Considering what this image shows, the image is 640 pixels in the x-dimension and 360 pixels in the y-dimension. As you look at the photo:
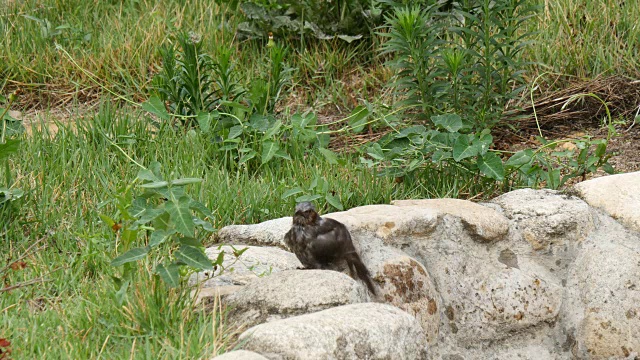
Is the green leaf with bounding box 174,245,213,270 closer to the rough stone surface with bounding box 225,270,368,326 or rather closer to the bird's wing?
the rough stone surface with bounding box 225,270,368,326

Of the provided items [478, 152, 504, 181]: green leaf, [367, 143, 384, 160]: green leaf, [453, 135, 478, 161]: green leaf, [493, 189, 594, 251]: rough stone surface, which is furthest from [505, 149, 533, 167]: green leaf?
[367, 143, 384, 160]: green leaf

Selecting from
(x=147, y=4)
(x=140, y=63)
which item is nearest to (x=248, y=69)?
(x=140, y=63)

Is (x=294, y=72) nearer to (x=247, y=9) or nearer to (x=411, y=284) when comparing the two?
(x=247, y=9)

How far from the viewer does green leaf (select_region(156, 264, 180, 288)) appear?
3.05 m

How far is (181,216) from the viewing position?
305 centimetres

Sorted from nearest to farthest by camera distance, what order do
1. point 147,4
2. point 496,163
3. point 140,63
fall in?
point 496,163 < point 140,63 < point 147,4

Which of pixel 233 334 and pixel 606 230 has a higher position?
pixel 233 334

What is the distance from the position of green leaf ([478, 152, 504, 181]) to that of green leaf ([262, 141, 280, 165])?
107cm

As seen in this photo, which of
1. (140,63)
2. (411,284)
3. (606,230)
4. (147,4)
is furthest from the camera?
Answer: (147,4)

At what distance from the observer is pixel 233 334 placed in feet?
9.97

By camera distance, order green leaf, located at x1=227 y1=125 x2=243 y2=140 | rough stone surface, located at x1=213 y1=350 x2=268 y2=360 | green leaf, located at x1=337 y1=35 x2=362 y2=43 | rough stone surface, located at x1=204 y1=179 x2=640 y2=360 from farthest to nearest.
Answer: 1. green leaf, located at x1=337 y1=35 x2=362 y2=43
2. green leaf, located at x1=227 y1=125 x2=243 y2=140
3. rough stone surface, located at x1=204 y1=179 x2=640 y2=360
4. rough stone surface, located at x1=213 y1=350 x2=268 y2=360

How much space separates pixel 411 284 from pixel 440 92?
158cm

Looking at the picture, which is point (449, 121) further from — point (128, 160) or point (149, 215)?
point (149, 215)

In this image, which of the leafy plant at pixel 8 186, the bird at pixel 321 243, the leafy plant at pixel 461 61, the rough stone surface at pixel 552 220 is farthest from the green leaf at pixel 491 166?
the leafy plant at pixel 8 186
